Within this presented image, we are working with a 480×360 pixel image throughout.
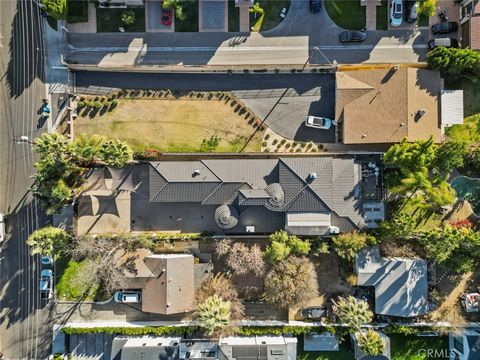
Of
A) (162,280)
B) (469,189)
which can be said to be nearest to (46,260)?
(162,280)

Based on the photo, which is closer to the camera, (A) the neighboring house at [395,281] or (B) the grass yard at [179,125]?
(A) the neighboring house at [395,281]

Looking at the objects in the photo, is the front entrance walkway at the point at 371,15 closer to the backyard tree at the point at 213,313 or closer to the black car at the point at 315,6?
the black car at the point at 315,6

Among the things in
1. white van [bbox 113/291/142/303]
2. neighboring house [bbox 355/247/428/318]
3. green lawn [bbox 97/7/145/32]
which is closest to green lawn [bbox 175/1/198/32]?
green lawn [bbox 97/7/145/32]

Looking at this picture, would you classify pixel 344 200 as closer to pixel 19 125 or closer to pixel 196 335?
pixel 196 335

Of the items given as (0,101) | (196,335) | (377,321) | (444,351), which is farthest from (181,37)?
(444,351)

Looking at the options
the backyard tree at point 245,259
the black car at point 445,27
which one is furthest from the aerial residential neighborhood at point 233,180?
the black car at point 445,27
